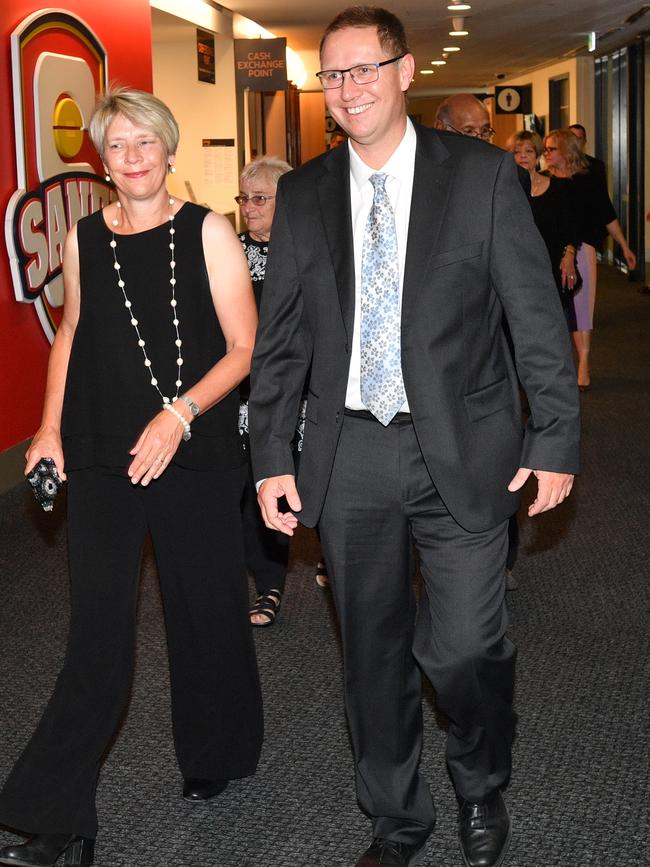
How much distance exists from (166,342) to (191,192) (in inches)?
493

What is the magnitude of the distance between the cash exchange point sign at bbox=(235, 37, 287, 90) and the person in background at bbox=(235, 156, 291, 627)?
10.7 m

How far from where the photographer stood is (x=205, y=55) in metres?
13.9

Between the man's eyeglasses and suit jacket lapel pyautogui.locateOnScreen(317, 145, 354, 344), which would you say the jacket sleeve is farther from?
the man's eyeglasses

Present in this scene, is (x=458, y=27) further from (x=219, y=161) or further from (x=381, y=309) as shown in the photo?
(x=381, y=309)

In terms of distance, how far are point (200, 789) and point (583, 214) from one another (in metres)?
7.05

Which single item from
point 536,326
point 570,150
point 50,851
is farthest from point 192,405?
point 570,150

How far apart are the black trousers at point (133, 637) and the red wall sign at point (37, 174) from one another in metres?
4.21

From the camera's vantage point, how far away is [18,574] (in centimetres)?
532

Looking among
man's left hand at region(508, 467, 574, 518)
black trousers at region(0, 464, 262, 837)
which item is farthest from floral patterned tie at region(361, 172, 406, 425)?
black trousers at region(0, 464, 262, 837)

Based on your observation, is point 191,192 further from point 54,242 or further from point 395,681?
point 395,681

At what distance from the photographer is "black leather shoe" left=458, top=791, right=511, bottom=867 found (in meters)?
2.72

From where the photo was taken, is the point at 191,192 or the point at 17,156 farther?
the point at 191,192

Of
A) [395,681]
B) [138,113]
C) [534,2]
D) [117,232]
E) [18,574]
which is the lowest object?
[18,574]

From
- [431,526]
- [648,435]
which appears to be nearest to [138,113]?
[431,526]
